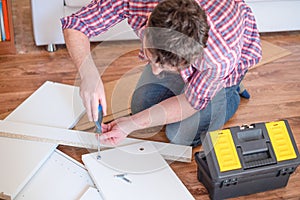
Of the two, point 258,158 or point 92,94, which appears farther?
point 258,158

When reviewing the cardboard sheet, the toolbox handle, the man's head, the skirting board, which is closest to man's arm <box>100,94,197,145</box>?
the skirting board

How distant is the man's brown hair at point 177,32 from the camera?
93cm

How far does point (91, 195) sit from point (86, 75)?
36 centimetres

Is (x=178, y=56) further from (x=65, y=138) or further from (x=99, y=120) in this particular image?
(x=65, y=138)

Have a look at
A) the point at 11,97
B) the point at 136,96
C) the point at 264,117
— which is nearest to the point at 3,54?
the point at 11,97

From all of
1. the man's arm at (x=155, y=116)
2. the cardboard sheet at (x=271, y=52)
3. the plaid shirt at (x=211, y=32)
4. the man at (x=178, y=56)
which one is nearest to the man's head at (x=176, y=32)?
the man at (x=178, y=56)

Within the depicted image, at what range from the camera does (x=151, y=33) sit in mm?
958

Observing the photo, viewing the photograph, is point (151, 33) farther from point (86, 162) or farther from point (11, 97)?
point (11, 97)

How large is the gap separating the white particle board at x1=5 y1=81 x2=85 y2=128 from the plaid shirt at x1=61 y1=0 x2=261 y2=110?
0.38 m

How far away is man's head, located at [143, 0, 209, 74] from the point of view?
36.7 inches

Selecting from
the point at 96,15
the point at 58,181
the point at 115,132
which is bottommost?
the point at 58,181

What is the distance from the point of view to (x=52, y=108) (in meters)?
1.59

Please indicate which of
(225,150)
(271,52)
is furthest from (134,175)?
(271,52)

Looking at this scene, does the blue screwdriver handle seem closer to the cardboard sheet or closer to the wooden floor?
the wooden floor
